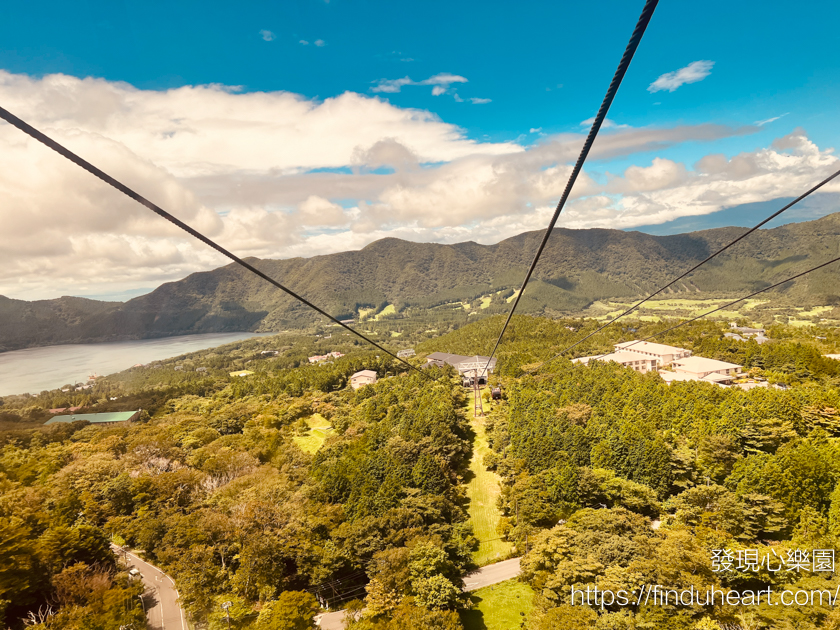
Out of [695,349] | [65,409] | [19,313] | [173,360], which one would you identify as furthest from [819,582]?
[19,313]

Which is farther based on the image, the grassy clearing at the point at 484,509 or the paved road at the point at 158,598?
the grassy clearing at the point at 484,509

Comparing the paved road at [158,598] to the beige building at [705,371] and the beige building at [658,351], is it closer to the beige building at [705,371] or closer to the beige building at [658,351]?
the beige building at [705,371]

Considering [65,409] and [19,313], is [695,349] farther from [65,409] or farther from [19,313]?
[19,313]

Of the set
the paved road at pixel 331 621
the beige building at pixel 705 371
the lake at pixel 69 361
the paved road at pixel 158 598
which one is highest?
the lake at pixel 69 361

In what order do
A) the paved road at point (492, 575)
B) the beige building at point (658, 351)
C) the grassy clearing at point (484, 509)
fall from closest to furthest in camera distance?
the paved road at point (492, 575) < the grassy clearing at point (484, 509) < the beige building at point (658, 351)

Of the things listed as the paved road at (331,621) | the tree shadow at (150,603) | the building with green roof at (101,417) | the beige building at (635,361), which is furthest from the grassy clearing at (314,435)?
the beige building at (635,361)

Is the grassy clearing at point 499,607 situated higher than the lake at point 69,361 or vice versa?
the lake at point 69,361

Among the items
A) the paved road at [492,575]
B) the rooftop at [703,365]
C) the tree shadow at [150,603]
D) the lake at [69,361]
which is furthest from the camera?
the lake at [69,361]

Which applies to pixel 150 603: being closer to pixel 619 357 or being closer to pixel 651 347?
pixel 619 357
